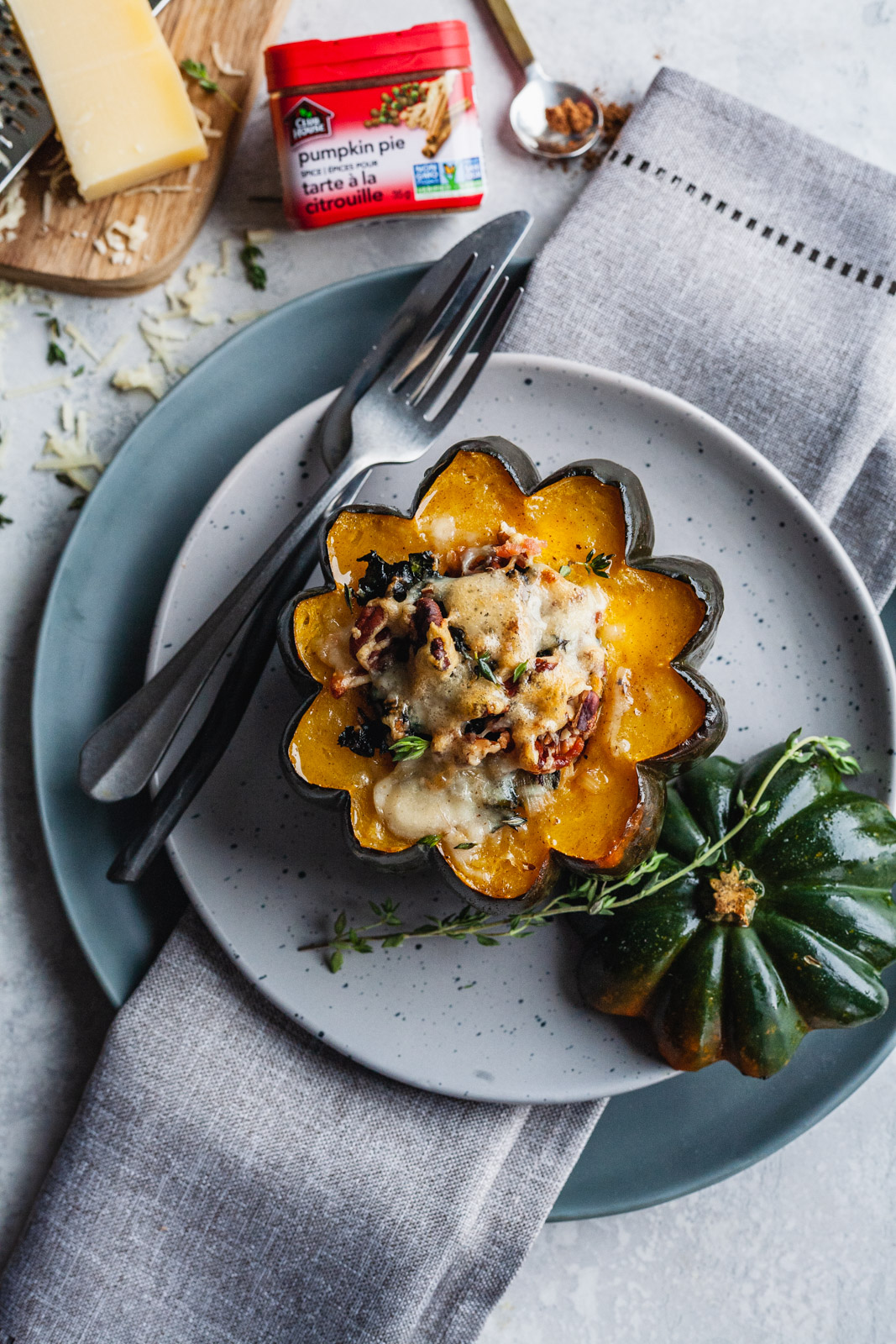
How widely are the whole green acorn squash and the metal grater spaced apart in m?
1.69

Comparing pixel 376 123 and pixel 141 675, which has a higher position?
pixel 376 123

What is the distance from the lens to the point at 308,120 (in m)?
A: 1.92

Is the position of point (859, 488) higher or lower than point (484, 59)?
lower

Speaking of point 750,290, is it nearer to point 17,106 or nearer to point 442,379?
point 442,379

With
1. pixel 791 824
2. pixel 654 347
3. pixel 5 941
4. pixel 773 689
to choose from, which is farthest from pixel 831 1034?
pixel 5 941

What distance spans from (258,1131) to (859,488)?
1.56 metres

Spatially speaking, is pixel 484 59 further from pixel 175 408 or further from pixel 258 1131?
pixel 258 1131

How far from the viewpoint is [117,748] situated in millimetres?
1677

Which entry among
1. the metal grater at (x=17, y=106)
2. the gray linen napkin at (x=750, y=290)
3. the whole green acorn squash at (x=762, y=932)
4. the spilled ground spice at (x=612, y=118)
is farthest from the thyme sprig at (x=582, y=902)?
the metal grater at (x=17, y=106)

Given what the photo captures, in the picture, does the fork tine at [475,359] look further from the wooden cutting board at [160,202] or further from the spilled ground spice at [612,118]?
the wooden cutting board at [160,202]

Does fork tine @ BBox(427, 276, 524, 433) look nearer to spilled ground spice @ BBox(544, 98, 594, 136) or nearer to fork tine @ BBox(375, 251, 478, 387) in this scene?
fork tine @ BBox(375, 251, 478, 387)

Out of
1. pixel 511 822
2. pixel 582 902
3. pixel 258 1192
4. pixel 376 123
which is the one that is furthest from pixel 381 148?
pixel 258 1192

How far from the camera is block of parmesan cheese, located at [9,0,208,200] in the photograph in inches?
76.7

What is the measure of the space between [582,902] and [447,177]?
1332mm
